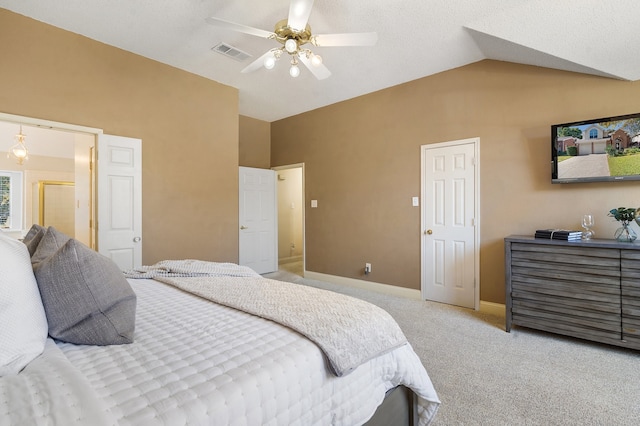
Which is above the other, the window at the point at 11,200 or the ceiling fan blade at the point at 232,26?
the ceiling fan blade at the point at 232,26

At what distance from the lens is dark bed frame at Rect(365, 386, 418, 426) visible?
4.01ft

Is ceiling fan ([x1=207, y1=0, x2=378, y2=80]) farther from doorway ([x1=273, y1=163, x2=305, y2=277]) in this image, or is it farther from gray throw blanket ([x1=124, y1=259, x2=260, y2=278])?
doorway ([x1=273, y1=163, x2=305, y2=277])

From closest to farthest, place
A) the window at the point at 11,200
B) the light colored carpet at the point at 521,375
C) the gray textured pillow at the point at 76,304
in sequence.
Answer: the gray textured pillow at the point at 76,304 → the light colored carpet at the point at 521,375 → the window at the point at 11,200

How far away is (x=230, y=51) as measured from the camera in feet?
11.0

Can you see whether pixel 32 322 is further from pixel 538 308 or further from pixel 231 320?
pixel 538 308

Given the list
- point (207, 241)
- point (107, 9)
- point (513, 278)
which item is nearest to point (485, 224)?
point (513, 278)

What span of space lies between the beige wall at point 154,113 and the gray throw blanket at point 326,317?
2344 millimetres

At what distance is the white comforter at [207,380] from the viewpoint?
2.25 ft

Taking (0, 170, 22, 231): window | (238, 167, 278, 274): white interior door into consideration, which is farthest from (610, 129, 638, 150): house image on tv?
(0, 170, 22, 231): window

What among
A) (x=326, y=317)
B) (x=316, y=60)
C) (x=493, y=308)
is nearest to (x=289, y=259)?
(x=493, y=308)

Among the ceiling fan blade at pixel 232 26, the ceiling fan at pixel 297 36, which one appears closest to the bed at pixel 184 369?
the ceiling fan blade at pixel 232 26

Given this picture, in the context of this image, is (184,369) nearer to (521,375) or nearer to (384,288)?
(521,375)

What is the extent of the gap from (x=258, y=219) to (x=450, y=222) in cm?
309

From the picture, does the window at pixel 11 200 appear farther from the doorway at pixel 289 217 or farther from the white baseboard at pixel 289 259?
the white baseboard at pixel 289 259
